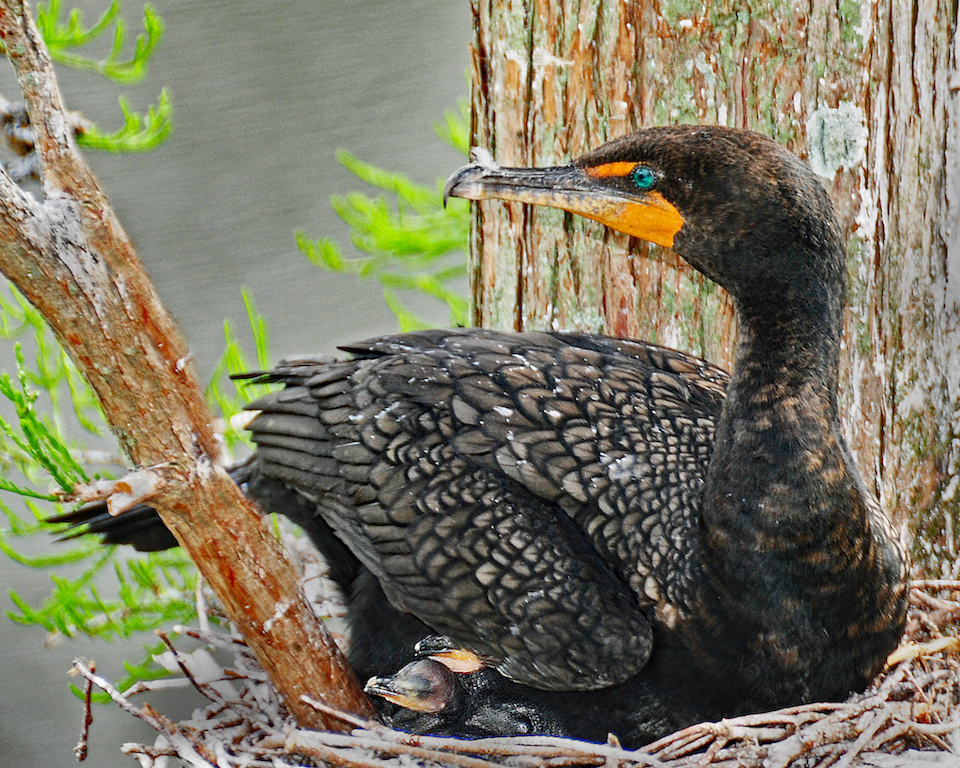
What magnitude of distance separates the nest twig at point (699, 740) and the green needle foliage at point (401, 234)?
1.03 meters

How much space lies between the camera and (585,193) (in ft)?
4.59

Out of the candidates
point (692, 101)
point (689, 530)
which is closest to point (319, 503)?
point (689, 530)

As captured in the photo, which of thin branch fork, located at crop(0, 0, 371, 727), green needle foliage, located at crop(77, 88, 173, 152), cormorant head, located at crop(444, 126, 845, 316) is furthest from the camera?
green needle foliage, located at crop(77, 88, 173, 152)

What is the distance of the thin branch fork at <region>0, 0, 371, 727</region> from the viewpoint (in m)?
1.04

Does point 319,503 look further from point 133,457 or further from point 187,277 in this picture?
point 187,277

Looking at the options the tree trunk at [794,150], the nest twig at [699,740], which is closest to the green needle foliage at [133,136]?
the tree trunk at [794,150]

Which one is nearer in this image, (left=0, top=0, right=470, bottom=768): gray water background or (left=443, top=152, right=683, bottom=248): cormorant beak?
(left=443, top=152, right=683, bottom=248): cormorant beak

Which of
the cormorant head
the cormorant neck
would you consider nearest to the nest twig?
the cormorant neck

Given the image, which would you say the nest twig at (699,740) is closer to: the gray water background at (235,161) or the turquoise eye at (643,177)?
the turquoise eye at (643,177)

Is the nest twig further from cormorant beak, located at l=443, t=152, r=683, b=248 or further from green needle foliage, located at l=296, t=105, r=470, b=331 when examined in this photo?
green needle foliage, located at l=296, t=105, r=470, b=331

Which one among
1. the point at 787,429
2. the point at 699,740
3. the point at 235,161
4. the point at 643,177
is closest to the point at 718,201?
the point at 643,177

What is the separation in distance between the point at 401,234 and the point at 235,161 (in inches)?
15.9

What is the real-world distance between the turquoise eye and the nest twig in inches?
27.3

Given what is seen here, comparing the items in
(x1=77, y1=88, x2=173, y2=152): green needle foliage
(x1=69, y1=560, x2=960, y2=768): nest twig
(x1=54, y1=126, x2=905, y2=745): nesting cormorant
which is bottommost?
(x1=69, y1=560, x2=960, y2=768): nest twig
